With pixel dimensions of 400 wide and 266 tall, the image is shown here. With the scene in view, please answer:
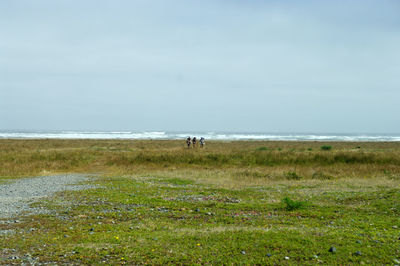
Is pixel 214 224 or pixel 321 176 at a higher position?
pixel 214 224

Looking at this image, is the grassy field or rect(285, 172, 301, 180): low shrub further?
rect(285, 172, 301, 180): low shrub

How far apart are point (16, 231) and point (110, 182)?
34.8 ft

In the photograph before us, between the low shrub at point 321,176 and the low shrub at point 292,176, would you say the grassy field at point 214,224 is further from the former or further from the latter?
the low shrub at point 321,176

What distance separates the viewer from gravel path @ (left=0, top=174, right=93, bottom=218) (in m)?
12.9

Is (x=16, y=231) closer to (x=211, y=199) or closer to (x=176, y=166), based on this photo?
(x=211, y=199)

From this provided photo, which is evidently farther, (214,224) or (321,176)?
(321,176)

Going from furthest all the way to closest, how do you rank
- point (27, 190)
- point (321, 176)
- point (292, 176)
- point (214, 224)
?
point (321, 176)
point (292, 176)
point (27, 190)
point (214, 224)

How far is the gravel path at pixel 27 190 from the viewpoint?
42.4 feet

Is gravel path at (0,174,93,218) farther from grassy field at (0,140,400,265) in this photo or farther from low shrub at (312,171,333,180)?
low shrub at (312,171,333,180)

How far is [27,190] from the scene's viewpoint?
18016 millimetres

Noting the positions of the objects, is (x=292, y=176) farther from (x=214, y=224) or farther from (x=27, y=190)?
(x=27, y=190)

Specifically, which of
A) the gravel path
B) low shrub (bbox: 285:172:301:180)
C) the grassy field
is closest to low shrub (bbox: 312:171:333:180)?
the grassy field

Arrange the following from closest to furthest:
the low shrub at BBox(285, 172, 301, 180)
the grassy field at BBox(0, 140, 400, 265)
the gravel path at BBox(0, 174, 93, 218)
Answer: the grassy field at BBox(0, 140, 400, 265)
the gravel path at BBox(0, 174, 93, 218)
the low shrub at BBox(285, 172, 301, 180)

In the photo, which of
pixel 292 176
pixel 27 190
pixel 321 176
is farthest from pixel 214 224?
pixel 321 176
